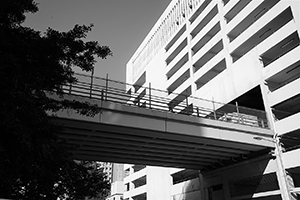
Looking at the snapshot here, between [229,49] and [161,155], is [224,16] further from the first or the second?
[161,155]

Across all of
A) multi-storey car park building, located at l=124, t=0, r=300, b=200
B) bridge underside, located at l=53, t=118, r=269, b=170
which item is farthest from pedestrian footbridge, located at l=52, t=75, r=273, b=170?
multi-storey car park building, located at l=124, t=0, r=300, b=200

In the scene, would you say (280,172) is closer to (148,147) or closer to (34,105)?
(148,147)

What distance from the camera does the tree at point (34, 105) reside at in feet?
22.7

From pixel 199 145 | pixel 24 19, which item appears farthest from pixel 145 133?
Result: pixel 24 19

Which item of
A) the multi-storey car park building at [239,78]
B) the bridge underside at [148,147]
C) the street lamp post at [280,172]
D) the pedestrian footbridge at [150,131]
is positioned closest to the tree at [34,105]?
the pedestrian footbridge at [150,131]

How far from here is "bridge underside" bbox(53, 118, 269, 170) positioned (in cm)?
1631

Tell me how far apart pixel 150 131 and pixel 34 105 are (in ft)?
31.6

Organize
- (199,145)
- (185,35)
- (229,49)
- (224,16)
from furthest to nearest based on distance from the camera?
(185,35) < (224,16) < (229,49) < (199,145)

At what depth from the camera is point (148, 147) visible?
19.7 m

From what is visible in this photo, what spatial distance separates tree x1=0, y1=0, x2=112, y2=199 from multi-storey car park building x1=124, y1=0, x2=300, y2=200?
7.17 meters

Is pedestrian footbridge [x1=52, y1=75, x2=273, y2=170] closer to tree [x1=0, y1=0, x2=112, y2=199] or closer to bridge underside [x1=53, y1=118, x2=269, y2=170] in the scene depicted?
bridge underside [x1=53, y1=118, x2=269, y2=170]

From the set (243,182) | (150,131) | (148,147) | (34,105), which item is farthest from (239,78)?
(34,105)

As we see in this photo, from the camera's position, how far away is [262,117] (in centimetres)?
2109

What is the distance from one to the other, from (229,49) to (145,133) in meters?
14.6
